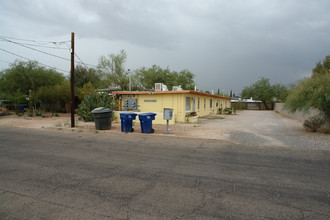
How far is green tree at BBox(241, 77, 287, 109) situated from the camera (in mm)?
47250

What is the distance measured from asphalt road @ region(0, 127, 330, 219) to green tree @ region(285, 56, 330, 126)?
3.72 meters

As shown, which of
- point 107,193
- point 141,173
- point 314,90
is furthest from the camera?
point 314,90

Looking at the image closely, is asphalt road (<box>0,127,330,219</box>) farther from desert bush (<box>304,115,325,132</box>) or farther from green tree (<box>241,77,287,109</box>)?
green tree (<box>241,77,287,109</box>)

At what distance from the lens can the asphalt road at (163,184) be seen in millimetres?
3131

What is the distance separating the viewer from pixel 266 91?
4809cm

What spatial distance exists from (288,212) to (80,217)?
300 cm

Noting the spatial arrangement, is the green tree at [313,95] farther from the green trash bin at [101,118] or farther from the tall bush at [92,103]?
the tall bush at [92,103]

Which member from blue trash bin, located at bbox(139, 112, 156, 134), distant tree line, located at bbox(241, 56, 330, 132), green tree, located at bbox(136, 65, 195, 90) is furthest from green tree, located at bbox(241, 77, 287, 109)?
blue trash bin, located at bbox(139, 112, 156, 134)

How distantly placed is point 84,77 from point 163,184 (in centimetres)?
3348

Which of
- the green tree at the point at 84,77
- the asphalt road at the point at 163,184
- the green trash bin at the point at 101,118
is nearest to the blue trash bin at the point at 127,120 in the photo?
the green trash bin at the point at 101,118

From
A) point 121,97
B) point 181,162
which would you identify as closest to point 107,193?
point 181,162

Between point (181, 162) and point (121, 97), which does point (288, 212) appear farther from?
point (121, 97)

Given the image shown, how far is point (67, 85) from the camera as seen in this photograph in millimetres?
24844

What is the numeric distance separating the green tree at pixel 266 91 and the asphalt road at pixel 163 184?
1756 inches
